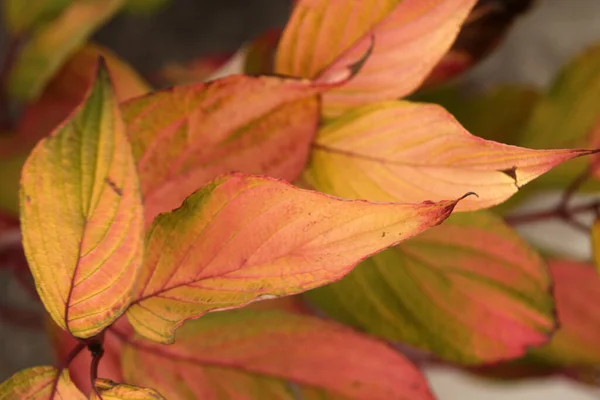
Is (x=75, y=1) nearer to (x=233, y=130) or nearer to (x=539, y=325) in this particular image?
(x=233, y=130)

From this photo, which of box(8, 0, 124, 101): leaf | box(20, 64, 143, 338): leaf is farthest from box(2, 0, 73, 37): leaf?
box(20, 64, 143, 338): leaf

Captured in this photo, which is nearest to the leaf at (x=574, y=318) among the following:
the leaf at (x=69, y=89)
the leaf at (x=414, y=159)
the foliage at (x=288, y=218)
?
the foliage at (x=288, y=218)

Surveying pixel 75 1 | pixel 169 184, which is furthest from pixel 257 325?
pixel 75 1

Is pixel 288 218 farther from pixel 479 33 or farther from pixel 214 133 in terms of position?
pixel 479 33

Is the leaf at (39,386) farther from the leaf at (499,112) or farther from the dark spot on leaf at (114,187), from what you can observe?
the leaf at (499,112)

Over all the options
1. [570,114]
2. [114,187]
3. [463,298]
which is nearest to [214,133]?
[114,187]
